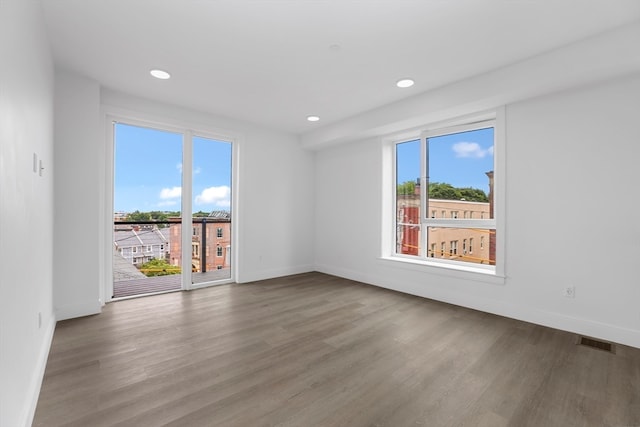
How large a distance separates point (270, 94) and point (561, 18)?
2.81 meters

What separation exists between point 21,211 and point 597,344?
428 centimetres

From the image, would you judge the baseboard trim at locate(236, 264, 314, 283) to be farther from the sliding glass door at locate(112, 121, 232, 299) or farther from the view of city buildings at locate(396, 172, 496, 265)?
the view of city buildings at locate(396, 172, 496, 265)

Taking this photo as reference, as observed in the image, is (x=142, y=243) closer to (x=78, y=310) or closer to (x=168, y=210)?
(x=168, y=210)

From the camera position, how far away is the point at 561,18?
2205 mm

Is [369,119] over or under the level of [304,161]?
over

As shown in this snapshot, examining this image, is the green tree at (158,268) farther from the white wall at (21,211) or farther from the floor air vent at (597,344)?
the floor air vent at (597,344)

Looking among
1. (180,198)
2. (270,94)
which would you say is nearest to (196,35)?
(270,94)

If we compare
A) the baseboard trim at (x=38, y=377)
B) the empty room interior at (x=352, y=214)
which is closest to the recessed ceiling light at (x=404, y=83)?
the empty room interior at (x=352, y=214)

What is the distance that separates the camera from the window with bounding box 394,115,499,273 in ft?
11.9

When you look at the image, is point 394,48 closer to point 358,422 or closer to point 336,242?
point 358,422

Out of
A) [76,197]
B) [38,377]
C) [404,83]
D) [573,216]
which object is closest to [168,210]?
[76,197]

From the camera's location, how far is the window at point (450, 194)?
3.64 m

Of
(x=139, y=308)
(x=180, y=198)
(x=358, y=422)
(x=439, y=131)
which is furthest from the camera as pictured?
(x=180, y=198)

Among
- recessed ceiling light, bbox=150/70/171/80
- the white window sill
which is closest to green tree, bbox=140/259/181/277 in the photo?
recessed ceiling light, bbox=150/70/171/80
